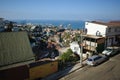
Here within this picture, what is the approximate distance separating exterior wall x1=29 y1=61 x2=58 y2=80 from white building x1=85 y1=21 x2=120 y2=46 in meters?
19.2

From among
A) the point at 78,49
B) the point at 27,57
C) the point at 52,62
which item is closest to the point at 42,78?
the point at 52,62

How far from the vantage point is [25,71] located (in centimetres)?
2272

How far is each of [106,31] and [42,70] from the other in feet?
74.3

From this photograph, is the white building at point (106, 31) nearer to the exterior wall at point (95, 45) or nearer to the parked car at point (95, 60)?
the exterior wall at point (95, 45)

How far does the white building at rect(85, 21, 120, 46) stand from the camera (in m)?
43.4

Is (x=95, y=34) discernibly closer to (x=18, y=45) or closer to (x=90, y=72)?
(x=90, y=72)

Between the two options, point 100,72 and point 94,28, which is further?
point 94,28

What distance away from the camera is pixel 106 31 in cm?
4303

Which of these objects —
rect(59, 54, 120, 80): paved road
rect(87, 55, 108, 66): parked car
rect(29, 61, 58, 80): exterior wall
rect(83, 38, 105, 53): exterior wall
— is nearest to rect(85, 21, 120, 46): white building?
rect(83, 38, 105, 53): exterior wall

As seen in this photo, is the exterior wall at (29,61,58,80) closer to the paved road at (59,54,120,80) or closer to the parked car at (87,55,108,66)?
the paved road at (59,54,120,80)

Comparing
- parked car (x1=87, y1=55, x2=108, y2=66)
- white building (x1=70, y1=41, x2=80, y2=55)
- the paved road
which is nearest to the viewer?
the paved road

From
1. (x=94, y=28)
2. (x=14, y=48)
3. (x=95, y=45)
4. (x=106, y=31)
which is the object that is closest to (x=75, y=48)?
(x=95, y=45)

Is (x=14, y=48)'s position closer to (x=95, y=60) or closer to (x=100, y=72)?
(x=100, y=72)

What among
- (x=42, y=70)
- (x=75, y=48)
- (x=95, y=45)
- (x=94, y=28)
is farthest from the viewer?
(x=94, y=28)
